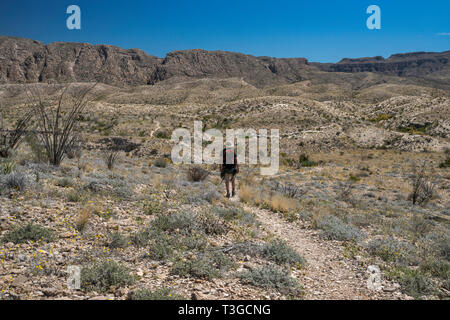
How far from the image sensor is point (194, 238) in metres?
5.08

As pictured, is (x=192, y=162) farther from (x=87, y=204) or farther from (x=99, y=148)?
(x=87, y=204)

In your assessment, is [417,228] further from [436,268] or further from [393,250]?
[436,268]

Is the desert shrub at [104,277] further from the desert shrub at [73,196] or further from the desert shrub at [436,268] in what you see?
the desert shrub at [436,268]

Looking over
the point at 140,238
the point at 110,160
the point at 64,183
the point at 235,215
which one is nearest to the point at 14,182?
the point at 64,183

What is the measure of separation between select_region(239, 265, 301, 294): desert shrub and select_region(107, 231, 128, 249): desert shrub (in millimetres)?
2108

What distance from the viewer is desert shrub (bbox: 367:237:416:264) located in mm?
5273

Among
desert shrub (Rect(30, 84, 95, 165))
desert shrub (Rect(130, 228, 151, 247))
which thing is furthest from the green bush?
desert shrub (Rect(30, 84, 95, 165))

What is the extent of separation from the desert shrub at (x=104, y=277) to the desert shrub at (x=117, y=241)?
0.85m

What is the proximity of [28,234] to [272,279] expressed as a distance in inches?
154

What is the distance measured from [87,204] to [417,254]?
7.29 meters

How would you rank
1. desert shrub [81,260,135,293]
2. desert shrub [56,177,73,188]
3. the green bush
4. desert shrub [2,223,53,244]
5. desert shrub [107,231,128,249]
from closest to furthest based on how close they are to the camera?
1. desert shrub [81,260,135,293]
2. desert shrub [2,223,53,244]
3. desert shrub [107,231,128,249]
4. the green bush
5. desert shrub [56,177,73,188]

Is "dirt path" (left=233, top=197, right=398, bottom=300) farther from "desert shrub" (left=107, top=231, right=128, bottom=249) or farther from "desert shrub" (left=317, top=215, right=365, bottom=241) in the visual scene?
"desert shrub" (left=107, top=231, right=128, bottom=249)

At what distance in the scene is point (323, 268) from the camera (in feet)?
15.9

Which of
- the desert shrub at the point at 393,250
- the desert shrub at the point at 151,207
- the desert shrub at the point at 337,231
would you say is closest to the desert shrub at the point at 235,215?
the desert shrub at the point at 151,207
